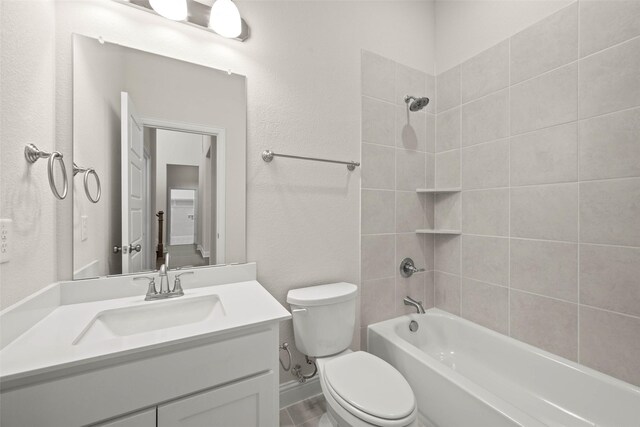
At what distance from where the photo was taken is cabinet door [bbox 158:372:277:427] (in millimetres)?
768

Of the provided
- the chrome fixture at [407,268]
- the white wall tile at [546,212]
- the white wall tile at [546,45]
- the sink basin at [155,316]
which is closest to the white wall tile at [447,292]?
the chrome fixture at [407,268]

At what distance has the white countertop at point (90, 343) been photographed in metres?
0.62

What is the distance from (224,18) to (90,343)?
1.36 meters

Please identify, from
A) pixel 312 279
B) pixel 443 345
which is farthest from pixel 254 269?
pixel 443 345

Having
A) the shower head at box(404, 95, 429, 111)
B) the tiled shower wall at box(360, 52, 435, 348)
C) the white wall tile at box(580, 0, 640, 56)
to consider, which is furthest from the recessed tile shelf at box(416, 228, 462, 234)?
the white wall tile at box(580, 0, 640, 56)

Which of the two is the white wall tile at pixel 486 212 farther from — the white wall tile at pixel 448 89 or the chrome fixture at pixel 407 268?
the white wall tile at pixel 448 89

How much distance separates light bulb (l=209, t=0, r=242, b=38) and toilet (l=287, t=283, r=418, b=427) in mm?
1314

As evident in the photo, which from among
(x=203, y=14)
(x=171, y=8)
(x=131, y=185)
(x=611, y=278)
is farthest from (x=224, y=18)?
(x=611, y=278)

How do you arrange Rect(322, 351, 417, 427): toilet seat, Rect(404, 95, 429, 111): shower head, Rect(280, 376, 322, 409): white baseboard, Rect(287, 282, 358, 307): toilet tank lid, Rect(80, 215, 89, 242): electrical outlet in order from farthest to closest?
Rect(404, 95, 429, 111): shower head → Rect(280, 376, 322, 409): white baseboard → Rect(287, 282, 358, 307): toilet tank lid → Rect(80, 215, 89, 242): electrical outlet → Rect(322, 351, 417, 427): toilet seat

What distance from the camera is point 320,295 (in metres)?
1.38

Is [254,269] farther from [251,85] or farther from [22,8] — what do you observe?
[22,8]

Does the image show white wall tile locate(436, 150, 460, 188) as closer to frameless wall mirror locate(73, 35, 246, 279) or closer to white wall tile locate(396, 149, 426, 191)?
white wall tile locate(396, 149, 426, 191)

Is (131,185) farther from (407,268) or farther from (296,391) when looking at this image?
(407,268)

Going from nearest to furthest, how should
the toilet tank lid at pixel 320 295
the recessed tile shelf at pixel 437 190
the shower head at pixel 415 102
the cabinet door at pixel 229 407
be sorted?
1. the cabinet door at pixel 229 407
2. the toilet tank lid at pixel 320 295
3. the shower head at pixel 415 102
4. the recessed tile shelf at pixel 437 190
